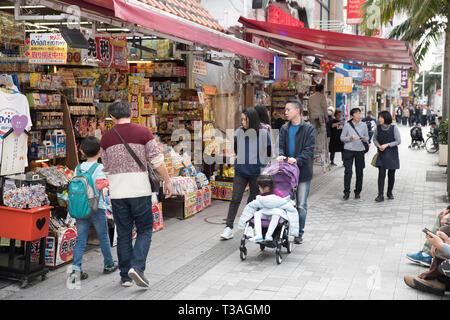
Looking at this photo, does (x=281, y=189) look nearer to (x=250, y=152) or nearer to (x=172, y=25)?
(x=250, y=152)

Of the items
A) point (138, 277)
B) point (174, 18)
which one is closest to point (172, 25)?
point (174, 18)

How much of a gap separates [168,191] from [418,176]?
11157mm

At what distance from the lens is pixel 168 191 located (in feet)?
17.6

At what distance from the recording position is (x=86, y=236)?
5645 mm

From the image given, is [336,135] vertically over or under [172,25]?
under

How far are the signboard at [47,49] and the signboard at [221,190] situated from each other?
15.9 ft

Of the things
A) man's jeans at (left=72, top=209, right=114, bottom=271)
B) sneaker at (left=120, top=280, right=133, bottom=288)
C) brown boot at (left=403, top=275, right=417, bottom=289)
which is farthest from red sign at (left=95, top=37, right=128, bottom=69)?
brown boot at (left=403, top=275, right=417, bottom=289)

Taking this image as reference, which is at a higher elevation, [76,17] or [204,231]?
[76,17]

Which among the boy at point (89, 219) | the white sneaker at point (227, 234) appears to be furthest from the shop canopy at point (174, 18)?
the white sneaker at point (227, 234)

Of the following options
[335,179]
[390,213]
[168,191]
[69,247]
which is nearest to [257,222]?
[168,191]

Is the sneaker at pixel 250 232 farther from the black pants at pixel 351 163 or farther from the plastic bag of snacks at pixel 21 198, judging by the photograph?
the black pants at pixel 351 163

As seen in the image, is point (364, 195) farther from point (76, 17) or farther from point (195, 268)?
point (76, 17)

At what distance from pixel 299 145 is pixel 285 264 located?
170 cm

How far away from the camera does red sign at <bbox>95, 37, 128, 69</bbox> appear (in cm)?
808
